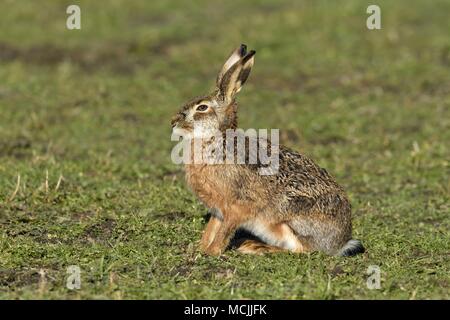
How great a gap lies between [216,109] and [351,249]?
153cm

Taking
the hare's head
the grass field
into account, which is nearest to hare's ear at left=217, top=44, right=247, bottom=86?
the hare's head

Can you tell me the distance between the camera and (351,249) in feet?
23.7

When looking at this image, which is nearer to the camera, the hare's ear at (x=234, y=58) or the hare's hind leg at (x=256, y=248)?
the hare's hind leg at (x=256, y=248)

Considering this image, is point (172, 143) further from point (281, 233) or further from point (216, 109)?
point (281, 233)

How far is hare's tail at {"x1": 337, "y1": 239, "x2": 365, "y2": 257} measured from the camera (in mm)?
7182

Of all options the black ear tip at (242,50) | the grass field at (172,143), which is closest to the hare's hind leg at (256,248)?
the grass field at (172,143)

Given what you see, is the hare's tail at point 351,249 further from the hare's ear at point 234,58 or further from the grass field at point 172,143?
the hare's ear at point 234,58

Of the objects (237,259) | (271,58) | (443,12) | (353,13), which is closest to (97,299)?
(237,259)

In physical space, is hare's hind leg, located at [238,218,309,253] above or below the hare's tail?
above

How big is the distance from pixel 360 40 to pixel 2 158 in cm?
722

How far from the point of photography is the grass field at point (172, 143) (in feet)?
21.4

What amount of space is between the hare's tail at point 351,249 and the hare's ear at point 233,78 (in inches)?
58.4

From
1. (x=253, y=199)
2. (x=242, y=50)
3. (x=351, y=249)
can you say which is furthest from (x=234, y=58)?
(x=351, y=249)

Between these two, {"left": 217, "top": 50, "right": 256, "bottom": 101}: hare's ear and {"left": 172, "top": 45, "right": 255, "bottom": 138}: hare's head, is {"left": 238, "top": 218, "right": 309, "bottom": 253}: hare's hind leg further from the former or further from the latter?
{"left": 217, "top": 50, "right": 256, "bottom": 101}: hare's ear
